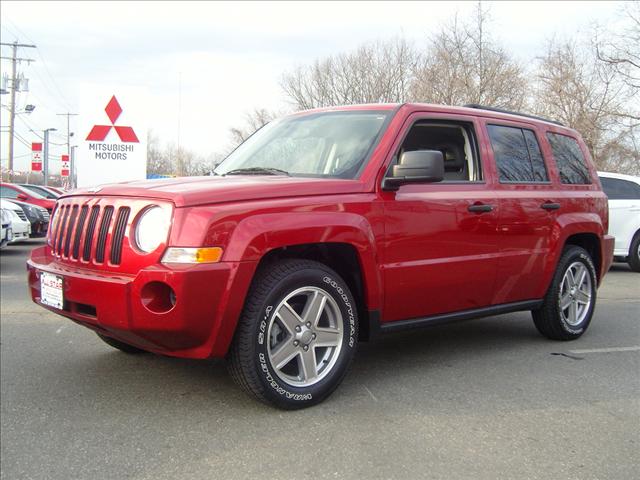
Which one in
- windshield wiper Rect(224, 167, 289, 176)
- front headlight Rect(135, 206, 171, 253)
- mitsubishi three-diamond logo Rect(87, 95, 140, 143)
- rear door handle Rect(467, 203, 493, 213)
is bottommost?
front headlight Rect(135, 206, 171, 253)

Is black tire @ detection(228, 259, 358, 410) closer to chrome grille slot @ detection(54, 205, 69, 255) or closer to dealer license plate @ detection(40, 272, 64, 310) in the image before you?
dealer license plate @ detection(40, 272, 64, 310)

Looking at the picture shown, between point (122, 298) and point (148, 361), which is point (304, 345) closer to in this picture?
point (122, 298)

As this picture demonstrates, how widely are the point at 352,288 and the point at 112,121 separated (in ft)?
23.0

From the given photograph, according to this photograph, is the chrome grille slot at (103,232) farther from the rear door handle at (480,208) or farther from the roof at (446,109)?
the rear door handle at (480,208)

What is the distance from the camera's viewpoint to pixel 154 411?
3441mm

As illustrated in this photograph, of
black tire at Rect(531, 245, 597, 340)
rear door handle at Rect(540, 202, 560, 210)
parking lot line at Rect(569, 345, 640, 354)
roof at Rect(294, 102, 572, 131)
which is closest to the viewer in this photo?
roof at Rect(294, 102, 572, 131)

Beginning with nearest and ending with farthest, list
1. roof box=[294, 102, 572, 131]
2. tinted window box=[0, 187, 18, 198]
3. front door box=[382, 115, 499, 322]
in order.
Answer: front door box=[382, 115, 499, 322] → roof box=[294, 102, 572, 131] → tinted window box=[0, 187, 18, 198]

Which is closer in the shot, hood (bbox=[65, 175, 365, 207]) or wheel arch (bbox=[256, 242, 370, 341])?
hood (bbox=[65, 175, 365, 207])

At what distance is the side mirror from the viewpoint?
3.63 m

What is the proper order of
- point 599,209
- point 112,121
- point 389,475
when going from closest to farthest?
point 389,475 → point 599,209 → point 112,121

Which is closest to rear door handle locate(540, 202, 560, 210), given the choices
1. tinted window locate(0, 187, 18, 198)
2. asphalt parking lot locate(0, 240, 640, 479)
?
asphalt parking lot locate(0, 240, 640, 479)

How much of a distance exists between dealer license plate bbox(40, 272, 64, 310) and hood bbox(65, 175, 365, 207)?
53cm

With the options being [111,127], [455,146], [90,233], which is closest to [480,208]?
[455,146]

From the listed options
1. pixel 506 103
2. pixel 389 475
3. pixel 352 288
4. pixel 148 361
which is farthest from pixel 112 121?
pixel 506 103
